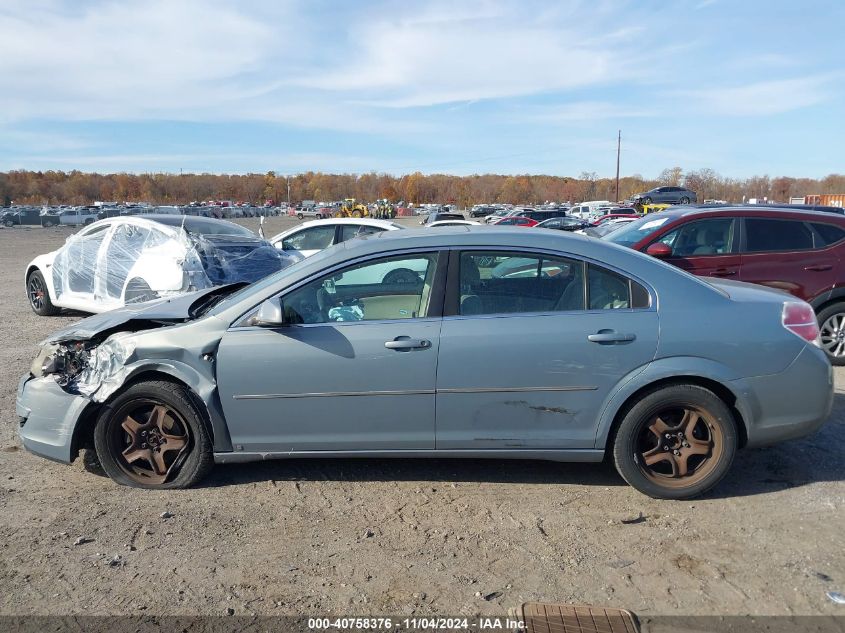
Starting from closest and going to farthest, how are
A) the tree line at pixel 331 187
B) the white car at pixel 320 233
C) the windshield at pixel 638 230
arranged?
the windshield at pixel 638 230
the white car at pixel 320 233
the tree line at pixel 331 187

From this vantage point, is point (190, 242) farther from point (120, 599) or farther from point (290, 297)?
point (120, 599)

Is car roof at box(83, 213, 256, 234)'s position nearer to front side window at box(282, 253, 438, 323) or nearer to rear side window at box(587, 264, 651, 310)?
front side window at box(282, 253, 438, 323)

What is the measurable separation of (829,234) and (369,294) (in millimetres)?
5781

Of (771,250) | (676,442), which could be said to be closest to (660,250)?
(771,250)

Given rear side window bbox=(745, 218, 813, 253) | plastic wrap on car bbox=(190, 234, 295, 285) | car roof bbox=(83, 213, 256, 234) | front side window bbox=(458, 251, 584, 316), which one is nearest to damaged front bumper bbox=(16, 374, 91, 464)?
front side window bbox=(458, 251, 584, 316)

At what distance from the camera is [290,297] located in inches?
157

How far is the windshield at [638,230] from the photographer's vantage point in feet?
24.8

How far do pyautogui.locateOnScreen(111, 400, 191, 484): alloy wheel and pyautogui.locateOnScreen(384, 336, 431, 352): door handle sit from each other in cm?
140

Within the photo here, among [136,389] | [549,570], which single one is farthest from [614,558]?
[136,389]

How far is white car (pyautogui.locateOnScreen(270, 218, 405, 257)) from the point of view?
37.7 feet

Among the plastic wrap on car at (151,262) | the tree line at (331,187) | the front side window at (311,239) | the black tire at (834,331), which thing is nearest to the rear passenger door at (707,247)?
the black tire at (834,331)

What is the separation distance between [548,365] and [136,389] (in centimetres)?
248

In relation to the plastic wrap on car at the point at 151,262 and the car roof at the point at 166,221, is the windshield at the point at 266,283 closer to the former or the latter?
the plastic wrap on car at the point at 151,262

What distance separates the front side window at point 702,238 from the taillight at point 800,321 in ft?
11.4
